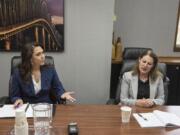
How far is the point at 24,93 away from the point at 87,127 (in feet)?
2.95

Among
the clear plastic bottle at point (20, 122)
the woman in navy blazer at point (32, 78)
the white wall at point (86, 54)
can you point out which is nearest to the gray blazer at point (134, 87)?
the woman in navy blazer at point (32, 78)

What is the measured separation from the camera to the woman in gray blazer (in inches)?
94.7

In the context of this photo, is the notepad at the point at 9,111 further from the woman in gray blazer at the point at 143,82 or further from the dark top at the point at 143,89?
the dark top at the point at 143,89

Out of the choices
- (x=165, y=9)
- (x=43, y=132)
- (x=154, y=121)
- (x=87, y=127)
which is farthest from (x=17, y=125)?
(x=165, y=9)

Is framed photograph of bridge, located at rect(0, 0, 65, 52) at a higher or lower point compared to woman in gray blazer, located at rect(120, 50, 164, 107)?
higher

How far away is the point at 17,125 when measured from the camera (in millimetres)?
1338

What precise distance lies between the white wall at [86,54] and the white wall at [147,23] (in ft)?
2.32

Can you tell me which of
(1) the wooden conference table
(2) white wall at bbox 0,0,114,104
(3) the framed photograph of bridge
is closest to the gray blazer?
(1) the wooden conference table

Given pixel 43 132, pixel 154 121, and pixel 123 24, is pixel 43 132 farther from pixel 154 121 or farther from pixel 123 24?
pixel 123 24

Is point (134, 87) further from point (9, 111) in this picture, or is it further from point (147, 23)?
point (147, 23)

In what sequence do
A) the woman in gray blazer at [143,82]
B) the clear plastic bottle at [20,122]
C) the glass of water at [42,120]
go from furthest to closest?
the woman in gray blazer at [143,82] → the glass of water at [42,120] → the clear plastic bottle at [20,122]

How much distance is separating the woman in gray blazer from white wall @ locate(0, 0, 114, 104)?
2.16 feet

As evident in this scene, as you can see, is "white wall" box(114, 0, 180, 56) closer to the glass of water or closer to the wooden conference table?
the wooden conference table

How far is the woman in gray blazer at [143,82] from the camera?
2.41 meters
